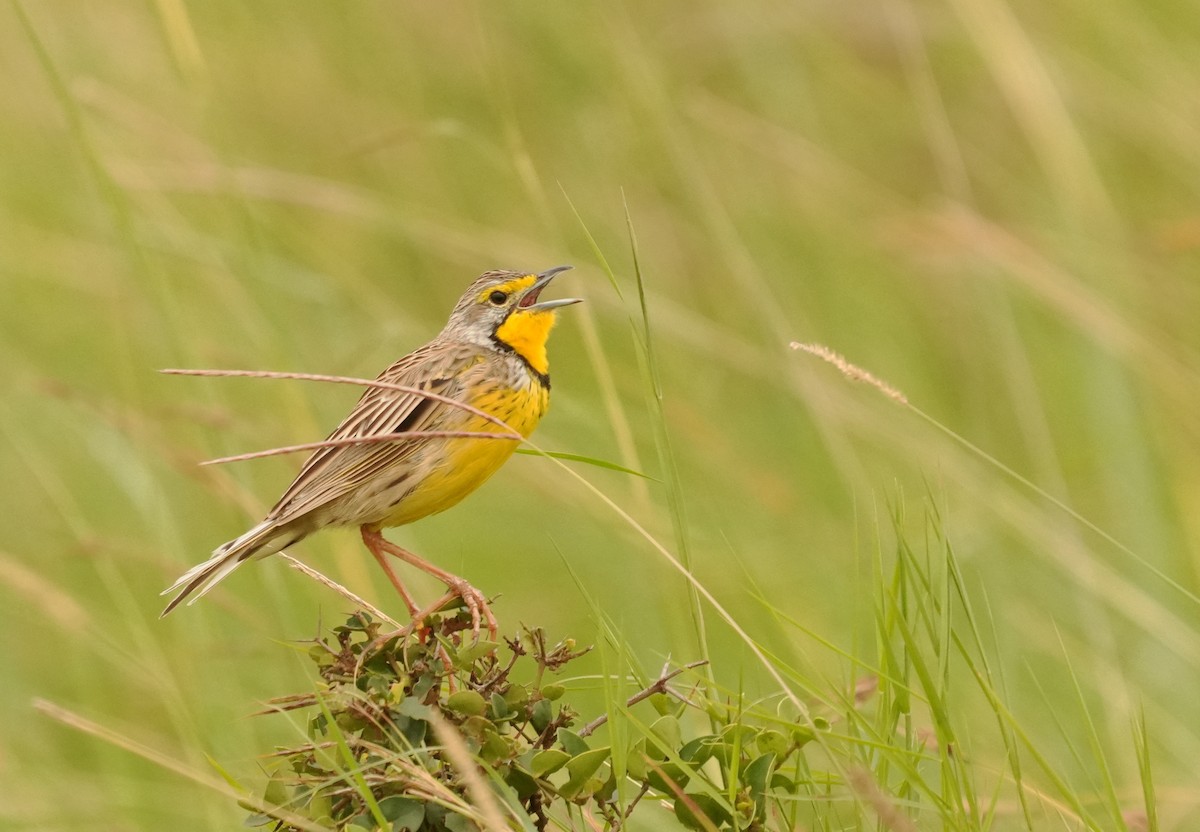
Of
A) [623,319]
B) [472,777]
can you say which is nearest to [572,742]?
[472,777]

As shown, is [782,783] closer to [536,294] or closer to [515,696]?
[515,696]

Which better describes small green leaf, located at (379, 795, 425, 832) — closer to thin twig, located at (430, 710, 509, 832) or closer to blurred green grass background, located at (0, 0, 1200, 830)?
thin twig, located at (430, 710, 509, 832)

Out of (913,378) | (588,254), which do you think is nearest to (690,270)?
(588,254)

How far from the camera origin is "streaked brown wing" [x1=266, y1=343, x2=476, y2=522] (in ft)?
11.8

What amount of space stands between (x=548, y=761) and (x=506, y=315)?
2.10 meters

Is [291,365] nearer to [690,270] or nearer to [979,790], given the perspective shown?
[979,790]

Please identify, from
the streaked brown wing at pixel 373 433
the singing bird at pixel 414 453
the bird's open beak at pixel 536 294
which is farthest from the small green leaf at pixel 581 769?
the bird's open beak at pixel 536 294

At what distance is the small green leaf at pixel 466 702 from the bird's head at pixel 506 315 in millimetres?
1896

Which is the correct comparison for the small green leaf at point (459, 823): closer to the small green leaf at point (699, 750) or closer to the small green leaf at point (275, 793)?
the small green leaf at point (275, 793)

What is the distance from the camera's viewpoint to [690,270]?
23.2 ft

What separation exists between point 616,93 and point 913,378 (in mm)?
1348

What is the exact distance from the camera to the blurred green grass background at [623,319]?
162 inches

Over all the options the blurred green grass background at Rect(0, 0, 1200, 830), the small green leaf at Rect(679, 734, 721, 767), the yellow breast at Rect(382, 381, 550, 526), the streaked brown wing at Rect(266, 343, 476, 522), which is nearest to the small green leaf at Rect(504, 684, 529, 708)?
the small green leaf at Rect(679, 734, 721, 767)

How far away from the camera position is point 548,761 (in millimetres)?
2225
